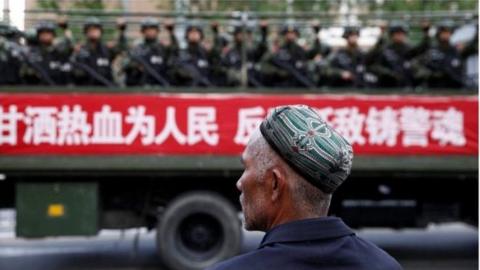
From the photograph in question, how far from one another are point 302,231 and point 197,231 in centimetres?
676

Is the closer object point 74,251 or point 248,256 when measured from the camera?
point 248,256

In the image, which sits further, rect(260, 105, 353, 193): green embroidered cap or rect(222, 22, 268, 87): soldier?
rect(222, 22, 268, 87): soldier

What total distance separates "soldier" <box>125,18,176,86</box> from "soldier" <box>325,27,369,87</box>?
1827 mm

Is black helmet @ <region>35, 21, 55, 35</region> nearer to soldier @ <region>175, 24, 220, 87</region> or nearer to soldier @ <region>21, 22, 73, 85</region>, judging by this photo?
soldier @ <region>21, 22, 73, 85</region>

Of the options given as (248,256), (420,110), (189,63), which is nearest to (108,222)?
(189,63)

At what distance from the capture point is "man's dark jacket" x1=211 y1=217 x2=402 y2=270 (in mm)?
1602

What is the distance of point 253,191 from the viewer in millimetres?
1724

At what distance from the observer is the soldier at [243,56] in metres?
8.74

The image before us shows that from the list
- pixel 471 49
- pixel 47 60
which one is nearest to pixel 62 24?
pixel 47 60

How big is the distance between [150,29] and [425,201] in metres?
3.70

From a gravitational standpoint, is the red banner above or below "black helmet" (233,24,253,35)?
below

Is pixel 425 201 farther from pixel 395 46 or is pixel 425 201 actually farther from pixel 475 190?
pixel 395 46

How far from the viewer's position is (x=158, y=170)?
8141mm

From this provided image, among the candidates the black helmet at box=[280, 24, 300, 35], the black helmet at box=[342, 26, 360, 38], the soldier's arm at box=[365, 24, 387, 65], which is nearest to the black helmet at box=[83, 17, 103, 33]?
the black helmet at box=[280, 24, 300, 35]
